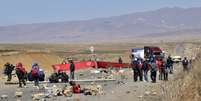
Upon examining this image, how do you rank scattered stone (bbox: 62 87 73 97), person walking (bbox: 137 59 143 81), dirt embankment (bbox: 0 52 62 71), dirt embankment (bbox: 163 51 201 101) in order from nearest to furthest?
dirt embankment (bbox: 163 51 201 101) → scattered stone (bbox: 62 87 73 97) → person walking (bbox: 137 59 143 81) → dirt embankment (bbox: 0 52 62 71)

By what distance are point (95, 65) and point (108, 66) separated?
3.82ft

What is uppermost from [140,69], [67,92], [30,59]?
[30,59]

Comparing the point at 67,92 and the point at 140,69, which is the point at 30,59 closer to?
the point at 140,69

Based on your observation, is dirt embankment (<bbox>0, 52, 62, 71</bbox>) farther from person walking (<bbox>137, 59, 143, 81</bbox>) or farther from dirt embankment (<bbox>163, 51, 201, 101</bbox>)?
dirt embankment (<bbox>163, 51, 201, 101</bbox>)

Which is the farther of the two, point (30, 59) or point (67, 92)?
point (30, 59)

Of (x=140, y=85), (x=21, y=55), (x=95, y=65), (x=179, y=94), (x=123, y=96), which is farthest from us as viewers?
(x=21, y=55)

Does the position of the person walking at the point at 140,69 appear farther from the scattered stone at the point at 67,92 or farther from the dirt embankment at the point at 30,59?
the dirt embankment at the point at 30,59

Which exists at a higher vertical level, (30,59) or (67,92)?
(30,59)

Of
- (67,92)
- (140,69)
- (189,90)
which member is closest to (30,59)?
(140,69)

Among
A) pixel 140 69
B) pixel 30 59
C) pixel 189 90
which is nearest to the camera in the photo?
pixel 189 90

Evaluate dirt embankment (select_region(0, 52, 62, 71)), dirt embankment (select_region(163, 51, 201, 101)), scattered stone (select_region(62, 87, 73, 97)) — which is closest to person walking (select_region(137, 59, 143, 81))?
scattered stone (select_region(62, 87, 73, 97))

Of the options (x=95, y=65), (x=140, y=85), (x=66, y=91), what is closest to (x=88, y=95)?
(x=66, y=91)

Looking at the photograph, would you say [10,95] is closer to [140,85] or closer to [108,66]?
[140,85]

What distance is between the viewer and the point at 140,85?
111 ft
